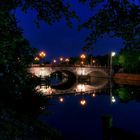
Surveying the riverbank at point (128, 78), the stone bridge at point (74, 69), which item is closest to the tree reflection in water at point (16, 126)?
the riverbank at point (128, 78)

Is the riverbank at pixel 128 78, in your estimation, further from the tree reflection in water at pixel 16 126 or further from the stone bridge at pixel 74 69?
the tree reflection in water at pixel 16 126

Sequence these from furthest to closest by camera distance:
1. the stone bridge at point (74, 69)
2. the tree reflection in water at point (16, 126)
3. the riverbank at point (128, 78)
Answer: the stone bridge at point (74, 69)
the riverbank at point (128, 78)
the tree reflection in water at point (16, 126)

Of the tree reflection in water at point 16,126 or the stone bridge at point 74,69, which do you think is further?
the stone bridge at point 74,69

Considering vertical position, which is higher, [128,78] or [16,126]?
[16,126]

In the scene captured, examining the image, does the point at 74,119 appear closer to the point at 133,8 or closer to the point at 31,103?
the point at 31,103

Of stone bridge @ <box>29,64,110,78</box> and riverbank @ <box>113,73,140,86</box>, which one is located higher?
stone bridge @ <box>29,64,110,78</box>

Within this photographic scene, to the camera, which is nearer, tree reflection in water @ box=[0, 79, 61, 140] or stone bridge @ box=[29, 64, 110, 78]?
tree reflection in water @ box=[0, 79, 61, 140]

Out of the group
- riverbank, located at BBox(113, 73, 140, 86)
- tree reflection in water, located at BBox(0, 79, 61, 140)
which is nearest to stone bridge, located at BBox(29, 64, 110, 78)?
riverbank, located at BBox(113, 73, 140, 86)

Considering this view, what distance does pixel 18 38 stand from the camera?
732 cm

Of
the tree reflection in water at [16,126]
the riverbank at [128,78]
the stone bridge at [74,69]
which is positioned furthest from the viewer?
the stone bridge at [74,69]

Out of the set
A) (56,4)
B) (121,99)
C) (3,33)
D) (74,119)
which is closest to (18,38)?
(3,33)

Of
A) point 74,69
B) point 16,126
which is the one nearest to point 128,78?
point 74,69

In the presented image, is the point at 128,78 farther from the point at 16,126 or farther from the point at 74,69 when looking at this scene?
the point at 16,126

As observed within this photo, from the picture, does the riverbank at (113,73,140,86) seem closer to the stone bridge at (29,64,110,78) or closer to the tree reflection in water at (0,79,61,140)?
the stone bridge at (29,64,110,78)
